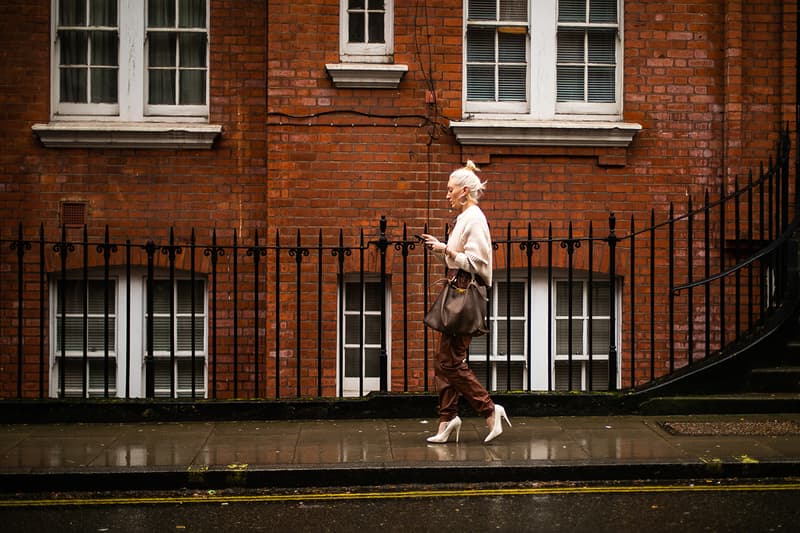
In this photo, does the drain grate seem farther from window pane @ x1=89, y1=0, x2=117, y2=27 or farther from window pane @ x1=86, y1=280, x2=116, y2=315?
window pane @ x1=89, y1=0, x2=117, y2=27

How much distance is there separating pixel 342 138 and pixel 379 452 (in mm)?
3805

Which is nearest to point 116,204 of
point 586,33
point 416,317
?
point 416,317

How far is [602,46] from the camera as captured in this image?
10305mm

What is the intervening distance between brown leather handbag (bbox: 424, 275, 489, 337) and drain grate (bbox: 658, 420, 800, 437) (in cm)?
190

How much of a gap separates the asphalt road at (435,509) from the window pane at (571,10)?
17.6ft

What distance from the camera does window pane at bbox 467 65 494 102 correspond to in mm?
10195

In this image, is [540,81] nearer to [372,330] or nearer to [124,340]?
[372,330]

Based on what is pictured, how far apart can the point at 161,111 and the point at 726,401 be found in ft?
20.4

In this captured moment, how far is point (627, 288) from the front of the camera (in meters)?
10.1

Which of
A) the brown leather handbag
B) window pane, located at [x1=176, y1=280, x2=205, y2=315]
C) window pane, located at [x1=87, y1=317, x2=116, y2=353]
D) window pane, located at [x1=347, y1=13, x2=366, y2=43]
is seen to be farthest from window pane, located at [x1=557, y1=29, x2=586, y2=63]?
window pane, located at [x1=87, y1=317, x2=116, y2=353]

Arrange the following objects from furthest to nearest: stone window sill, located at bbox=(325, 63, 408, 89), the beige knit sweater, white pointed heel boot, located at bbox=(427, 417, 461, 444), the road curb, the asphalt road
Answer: stone window sill, located at bbox=(325, 63, 408, 89) < white pointed heel boot, located at bbox=(427, 417, 461, 444) < the beige knit sweater < the road curb < the asphalt road

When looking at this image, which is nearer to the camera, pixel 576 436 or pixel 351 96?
pixel 576 436

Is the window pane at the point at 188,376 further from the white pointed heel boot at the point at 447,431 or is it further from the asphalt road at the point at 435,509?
the asphalt road at the point at 435,509

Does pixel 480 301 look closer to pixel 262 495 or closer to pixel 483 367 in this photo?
pixel 262 495
